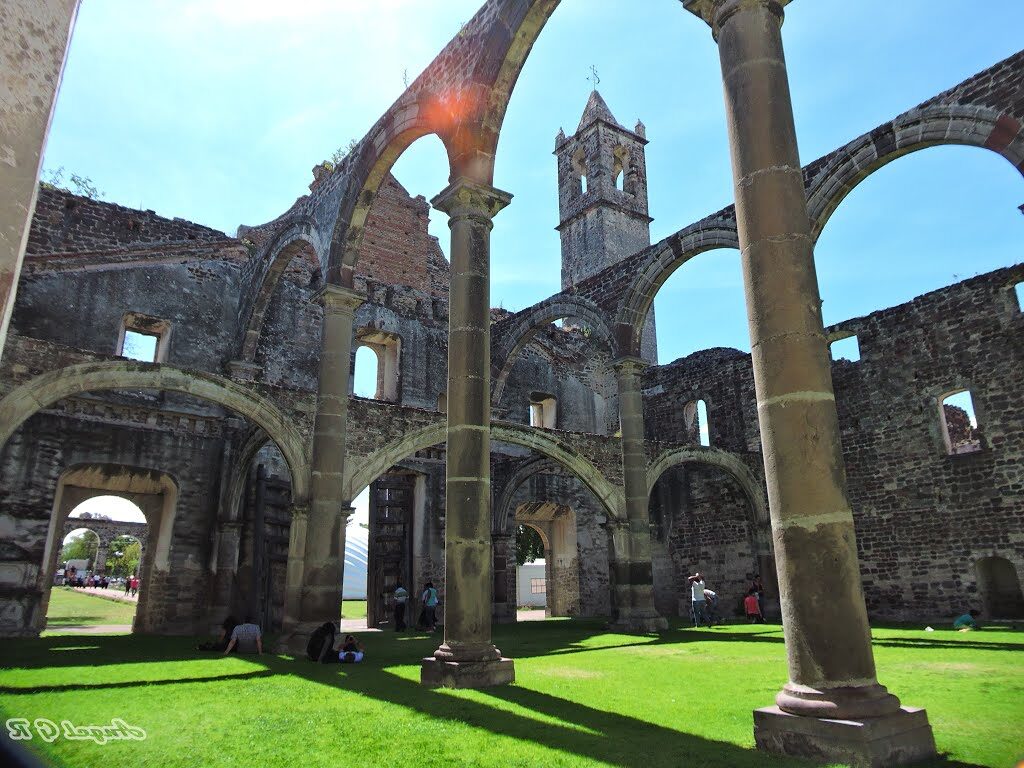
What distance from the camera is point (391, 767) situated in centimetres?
376

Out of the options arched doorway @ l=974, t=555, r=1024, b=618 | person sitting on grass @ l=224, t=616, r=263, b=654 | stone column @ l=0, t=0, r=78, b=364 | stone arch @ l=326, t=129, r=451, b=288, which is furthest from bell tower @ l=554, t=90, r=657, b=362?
stone column @ l=0, t=0, r=78, b=364

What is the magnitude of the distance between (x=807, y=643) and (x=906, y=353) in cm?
1420

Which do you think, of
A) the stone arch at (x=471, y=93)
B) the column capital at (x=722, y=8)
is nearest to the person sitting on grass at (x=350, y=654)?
the stone arch at (x=471, y=93)

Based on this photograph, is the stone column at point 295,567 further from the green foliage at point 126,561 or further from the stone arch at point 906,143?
the green foliage at point 126,561

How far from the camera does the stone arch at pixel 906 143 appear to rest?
897 centimetres

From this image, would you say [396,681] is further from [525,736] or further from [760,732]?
[760,732]

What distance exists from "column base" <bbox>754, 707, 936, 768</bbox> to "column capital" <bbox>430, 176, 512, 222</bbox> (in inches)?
227

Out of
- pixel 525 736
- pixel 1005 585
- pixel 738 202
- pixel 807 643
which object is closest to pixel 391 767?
pixel 525 736

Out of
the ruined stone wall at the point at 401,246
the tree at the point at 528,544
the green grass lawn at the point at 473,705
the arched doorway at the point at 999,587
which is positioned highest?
the ruined stone wall at the point at 401,246

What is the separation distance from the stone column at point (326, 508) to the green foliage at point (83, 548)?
40.0 metres

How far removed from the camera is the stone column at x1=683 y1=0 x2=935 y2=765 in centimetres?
355

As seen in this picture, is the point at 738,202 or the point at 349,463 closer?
the point at 738,202

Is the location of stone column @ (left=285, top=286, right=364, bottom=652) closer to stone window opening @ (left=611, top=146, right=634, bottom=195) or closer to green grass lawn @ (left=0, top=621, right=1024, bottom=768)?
green grass lawn @ (left=0, top=621, right=1024, bottom=768)

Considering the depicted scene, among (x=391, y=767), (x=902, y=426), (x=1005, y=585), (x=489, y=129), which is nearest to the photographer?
(x=391, y=767)
